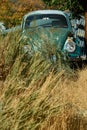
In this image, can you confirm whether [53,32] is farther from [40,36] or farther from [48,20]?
[40,36]

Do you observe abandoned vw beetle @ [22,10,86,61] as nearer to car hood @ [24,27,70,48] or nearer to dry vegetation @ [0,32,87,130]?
car hood @ [24,27,70,48]

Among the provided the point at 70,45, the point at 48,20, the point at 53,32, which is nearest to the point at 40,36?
the point at 53,32

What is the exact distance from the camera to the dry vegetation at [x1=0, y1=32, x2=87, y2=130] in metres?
4.70

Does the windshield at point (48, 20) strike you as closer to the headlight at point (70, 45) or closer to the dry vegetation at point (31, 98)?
the headlight at point (70, 45)

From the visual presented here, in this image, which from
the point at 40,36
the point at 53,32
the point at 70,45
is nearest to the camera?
the point at 40,36

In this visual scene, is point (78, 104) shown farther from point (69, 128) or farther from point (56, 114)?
point (56, 114)

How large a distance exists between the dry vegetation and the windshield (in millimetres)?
5433

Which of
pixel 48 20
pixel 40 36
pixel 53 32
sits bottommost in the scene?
pixel 48 20

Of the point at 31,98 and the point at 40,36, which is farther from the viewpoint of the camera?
the point at 40,36

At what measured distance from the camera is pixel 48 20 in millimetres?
12773

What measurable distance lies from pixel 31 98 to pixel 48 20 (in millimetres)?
7986

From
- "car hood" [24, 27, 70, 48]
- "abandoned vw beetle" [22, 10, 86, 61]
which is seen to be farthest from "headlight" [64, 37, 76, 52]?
"car hood" [24, 27, 70, 48]

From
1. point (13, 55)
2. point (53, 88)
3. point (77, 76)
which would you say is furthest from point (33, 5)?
point (53, 88)

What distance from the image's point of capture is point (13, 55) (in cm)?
673
